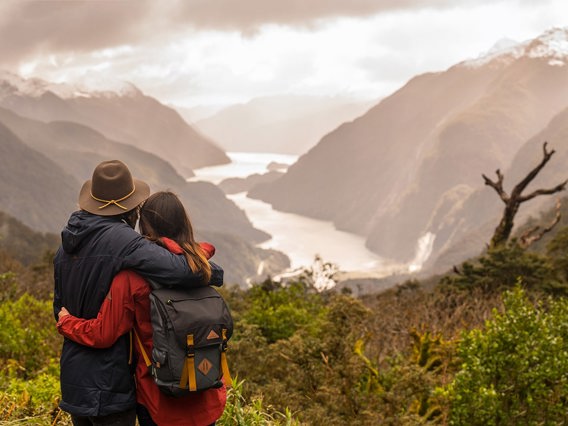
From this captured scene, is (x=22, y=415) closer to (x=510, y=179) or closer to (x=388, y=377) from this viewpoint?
(x=388, y=377)

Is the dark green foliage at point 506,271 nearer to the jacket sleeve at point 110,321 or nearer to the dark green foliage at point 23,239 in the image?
the jacket sleeve at point 110,321

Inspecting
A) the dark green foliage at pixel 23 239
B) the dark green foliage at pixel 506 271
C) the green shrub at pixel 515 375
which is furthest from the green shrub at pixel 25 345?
the dark green foliage at pixel 23 239

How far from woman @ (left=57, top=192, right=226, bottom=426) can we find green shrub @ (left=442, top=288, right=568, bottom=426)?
207 inches

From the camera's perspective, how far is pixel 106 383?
3.34 meters

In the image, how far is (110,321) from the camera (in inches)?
129

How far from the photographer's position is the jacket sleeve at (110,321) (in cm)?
329

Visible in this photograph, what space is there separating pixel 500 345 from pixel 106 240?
6.19 meters

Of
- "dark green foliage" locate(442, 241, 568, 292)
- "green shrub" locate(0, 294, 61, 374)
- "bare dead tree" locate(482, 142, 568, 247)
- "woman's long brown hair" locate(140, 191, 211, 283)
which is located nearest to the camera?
"woman's long brown hair" locate(140, 191, 211, 283)

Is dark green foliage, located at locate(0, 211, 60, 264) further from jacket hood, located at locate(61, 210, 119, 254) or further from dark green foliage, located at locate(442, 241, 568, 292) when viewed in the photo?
jacket hood, located at locate(61, 210, 119, 254)

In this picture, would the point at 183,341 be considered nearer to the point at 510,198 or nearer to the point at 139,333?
the point at 139,333

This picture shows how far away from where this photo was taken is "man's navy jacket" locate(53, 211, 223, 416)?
10.9 feet

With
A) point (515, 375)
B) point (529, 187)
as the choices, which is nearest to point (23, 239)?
point (515, 375)

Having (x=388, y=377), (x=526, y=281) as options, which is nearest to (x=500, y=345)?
(x=388, y=377)

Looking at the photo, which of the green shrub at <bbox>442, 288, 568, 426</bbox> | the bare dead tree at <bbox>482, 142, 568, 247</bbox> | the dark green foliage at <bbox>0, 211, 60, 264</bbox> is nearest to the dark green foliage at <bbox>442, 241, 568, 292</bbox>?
the bare dead tree at <bbox>482, 142, 568, 247</bbox>
